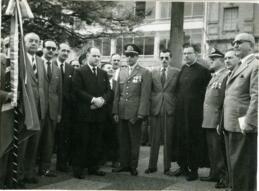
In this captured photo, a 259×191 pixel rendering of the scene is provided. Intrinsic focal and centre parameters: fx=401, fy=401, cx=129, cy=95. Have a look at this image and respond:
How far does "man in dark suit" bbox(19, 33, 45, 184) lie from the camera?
13.3ft

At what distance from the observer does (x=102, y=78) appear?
4719mm

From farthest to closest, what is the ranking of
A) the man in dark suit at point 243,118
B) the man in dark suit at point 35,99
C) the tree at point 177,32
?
the tree at point 177,32, the man in dark suit at point 35,99, the man in dark suit at point 243,118

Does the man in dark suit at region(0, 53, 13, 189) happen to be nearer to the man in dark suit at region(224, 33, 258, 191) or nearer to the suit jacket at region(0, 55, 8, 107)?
the suit jacket at region(0, 55, 8, 107)

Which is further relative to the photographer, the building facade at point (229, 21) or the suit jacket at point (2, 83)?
the building facade at point (229, 21)

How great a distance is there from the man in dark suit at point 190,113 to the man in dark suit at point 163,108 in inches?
3.8

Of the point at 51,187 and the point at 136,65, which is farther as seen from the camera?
the point at 136,65

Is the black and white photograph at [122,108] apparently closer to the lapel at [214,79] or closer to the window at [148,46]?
the lapel at [214,79]

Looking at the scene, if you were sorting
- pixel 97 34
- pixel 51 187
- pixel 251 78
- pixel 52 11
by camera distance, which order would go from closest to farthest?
pixel 251 78, pixel 51 187, pixel 52 11, pixel 97 34

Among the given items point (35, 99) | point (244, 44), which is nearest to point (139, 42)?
point (35, 99)

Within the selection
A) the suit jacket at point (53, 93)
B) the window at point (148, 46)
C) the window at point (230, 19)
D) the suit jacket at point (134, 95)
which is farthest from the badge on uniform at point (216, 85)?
the window at point (148, 46)

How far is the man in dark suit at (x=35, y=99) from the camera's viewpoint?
4.04 m

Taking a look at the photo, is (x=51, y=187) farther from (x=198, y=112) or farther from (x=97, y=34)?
(x=97, y=34)

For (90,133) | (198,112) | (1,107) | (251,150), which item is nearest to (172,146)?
(198,112)

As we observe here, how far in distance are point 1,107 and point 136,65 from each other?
6.31 ft
